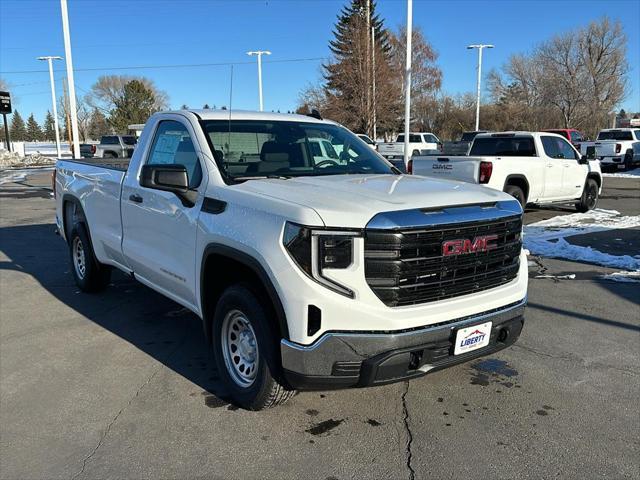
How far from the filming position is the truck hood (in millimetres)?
2953

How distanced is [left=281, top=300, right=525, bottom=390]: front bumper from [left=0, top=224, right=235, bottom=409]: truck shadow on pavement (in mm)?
985

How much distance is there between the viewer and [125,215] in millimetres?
4922

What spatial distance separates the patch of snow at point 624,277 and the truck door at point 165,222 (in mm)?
5382

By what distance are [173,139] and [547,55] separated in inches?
2288

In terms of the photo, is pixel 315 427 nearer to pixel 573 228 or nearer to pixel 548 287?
pixel 548 287

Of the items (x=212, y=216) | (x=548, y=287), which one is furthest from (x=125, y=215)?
(x=548, y=287)

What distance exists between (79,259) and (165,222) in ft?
9.39

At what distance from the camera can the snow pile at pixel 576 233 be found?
772 cm

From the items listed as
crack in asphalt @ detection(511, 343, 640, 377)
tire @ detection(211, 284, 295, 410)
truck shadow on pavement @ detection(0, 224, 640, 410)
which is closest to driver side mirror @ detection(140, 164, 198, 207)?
tire @ detection(211, 284, 295, 410)

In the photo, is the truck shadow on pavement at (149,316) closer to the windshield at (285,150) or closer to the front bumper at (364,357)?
the front bumper at (364,357)

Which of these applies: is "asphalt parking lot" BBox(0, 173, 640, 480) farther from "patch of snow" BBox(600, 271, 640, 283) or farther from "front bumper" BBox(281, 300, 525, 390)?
"patch of snow" BBox(600, 271, 640, 283)

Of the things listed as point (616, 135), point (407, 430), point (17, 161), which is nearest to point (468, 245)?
point (407, 430)

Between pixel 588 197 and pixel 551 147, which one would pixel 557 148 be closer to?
pixel 551 147

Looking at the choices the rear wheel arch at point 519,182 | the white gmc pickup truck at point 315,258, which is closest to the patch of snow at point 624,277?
the white gmc pickup truck at point 315,258
